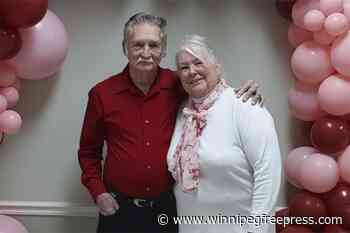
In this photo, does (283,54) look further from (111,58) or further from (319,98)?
(111,58)

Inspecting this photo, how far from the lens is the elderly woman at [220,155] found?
2.00 m

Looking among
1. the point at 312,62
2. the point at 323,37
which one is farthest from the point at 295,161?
the point at 323,37

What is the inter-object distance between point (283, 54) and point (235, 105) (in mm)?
747

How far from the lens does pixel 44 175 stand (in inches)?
110

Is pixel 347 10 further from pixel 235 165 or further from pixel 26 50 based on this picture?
pixel 26 50

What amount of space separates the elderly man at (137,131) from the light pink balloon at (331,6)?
0.66 m

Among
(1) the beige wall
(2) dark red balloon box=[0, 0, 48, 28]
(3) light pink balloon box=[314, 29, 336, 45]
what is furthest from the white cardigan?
(2) dark red balloon box=[0, 0, 48, 28]

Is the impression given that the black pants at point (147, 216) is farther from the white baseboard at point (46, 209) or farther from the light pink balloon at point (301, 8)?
the light pink balloon at point (301, 8)

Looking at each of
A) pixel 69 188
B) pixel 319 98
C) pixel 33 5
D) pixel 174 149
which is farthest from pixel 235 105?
pixel 69 188

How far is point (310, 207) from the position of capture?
2.38 m

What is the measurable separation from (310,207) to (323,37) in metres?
0.72

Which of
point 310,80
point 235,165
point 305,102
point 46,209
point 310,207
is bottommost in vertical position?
point 46,209

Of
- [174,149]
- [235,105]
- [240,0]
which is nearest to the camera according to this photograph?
[235,105]

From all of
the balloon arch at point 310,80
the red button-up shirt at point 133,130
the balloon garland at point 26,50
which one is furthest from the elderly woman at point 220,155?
the balloon garland at point 26,50
